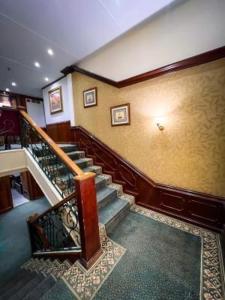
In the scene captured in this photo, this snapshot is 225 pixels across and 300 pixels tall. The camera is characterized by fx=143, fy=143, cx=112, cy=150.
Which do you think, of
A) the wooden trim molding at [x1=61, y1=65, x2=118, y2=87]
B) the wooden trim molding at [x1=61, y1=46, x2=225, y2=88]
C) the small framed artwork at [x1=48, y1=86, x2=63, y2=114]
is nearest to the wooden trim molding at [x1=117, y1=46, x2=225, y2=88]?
the wooden trim molding at [x1=61, y1=46, x2=225, y2=88]

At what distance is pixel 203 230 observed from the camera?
2.12 metres

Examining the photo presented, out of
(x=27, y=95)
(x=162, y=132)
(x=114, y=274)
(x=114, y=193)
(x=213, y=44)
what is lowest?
(x=114, y=274)

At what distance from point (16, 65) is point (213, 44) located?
431 cm

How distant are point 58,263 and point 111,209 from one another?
1.11m

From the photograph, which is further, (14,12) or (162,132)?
(162,132)

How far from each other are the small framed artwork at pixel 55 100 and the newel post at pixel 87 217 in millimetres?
3728

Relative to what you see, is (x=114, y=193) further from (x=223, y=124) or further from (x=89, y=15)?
(x=89, y=15)

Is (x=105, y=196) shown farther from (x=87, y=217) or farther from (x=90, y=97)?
(x=90, y=97)

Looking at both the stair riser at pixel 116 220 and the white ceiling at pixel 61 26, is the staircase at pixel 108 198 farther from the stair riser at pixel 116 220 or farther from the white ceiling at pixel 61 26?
the white ceiling at pixel 61 26

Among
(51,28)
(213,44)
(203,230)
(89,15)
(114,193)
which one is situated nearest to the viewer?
(213,44)

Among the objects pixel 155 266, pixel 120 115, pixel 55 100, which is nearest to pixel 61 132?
pixel 55 100

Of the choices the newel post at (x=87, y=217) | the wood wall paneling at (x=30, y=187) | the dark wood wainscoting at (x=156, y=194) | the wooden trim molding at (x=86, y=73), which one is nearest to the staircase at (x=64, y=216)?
the newel post at (x=87, y=217)

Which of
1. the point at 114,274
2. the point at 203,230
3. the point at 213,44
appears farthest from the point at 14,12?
the point at 203,230

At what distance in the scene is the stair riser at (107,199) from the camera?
2.51m
